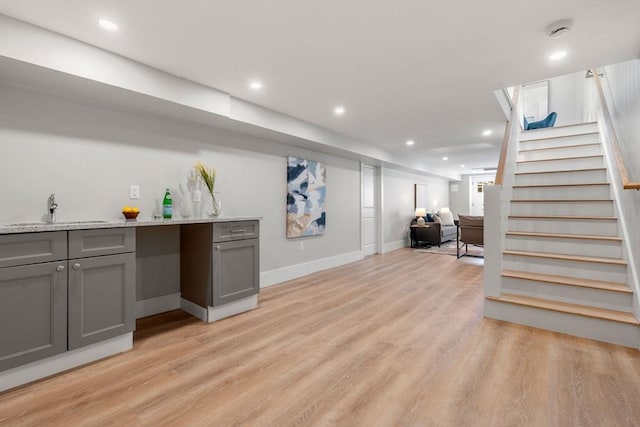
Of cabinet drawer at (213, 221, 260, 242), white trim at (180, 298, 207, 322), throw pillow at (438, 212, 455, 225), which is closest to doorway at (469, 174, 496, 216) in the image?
throw pillow at (438, 212, 455, 225)

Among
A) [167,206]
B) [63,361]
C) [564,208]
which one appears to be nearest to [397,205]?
[564,208]

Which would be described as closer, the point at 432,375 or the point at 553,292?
the point at 432,375

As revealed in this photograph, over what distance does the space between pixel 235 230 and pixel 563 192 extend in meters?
3.89

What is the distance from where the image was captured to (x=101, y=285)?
2098 mm

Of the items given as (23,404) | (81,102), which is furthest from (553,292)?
(81,102)

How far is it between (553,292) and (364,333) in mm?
1883

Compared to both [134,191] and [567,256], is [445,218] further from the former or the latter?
[134,191]

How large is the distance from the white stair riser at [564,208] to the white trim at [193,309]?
12.4ft

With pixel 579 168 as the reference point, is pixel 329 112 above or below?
above

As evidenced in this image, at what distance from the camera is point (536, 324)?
2.68 metres

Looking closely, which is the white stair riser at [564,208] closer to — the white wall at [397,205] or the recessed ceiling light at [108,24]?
the white wall at [397,205]

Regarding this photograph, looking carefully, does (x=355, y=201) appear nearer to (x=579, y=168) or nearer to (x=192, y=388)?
(x=579, y=168)

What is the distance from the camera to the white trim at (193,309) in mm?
2880

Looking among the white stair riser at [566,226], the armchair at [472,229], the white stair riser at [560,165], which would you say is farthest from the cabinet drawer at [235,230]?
the armchair at [472,229]
